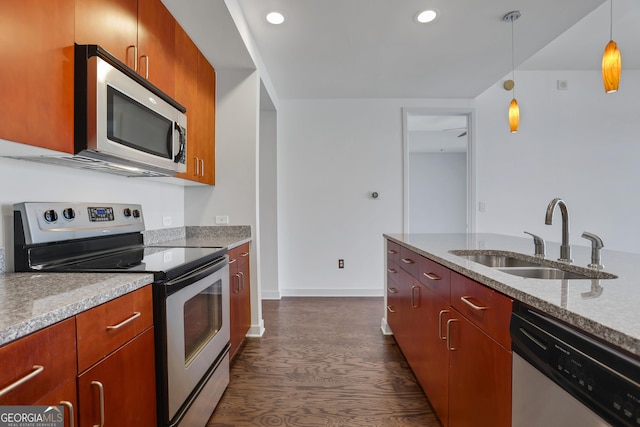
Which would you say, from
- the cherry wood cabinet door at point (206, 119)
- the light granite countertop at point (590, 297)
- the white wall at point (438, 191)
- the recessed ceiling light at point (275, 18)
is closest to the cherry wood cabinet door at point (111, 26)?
the cherry wood cabinet door at point (206, 119)

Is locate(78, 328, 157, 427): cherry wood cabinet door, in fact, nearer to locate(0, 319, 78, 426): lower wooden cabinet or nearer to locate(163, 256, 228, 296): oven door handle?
locate(0, 319, 78, 426): lower wooden cabinet

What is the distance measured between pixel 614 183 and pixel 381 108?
3.01 meters

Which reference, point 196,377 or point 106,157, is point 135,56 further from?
point 196,377

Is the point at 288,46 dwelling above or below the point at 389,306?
above

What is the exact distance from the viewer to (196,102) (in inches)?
89.4

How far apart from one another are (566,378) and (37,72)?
170 cm

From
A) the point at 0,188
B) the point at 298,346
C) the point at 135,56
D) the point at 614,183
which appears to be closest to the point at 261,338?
the point at 298,346

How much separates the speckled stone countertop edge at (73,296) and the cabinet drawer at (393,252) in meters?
1.67

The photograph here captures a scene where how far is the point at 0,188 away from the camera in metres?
1.17

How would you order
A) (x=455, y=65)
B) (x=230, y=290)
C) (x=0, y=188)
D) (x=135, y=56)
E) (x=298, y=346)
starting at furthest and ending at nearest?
(x=455, y=65)
(x=298, y=346)
(x=230, y=290)
(x=135, y=56)
(x=0, y=188)

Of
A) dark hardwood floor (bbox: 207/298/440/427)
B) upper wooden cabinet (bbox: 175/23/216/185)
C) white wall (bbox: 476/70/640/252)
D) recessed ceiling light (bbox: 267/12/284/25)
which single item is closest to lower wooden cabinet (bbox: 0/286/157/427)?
dark hardwood floor (bbox: 207/298/440/427)

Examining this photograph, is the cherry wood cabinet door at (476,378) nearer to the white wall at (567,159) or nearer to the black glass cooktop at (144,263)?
the black glass cooktop at (144,263)

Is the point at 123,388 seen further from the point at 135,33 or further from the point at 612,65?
the point at 612,65

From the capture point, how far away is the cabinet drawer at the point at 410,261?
1783 millimetres
